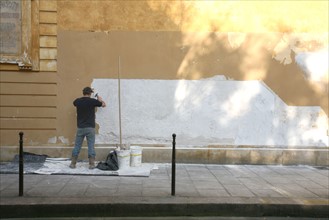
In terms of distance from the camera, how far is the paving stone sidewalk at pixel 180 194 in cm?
574

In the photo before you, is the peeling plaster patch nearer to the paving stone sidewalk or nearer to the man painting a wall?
the man painting a wall

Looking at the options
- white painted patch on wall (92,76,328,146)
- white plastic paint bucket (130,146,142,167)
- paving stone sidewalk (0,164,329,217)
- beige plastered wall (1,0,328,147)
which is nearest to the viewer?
paving stone sidewalk (0,164,329,217)

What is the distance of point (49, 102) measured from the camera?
8805mm

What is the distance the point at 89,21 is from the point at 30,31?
144 centimetres

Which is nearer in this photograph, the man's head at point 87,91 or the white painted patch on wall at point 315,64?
the man's head at point 87,91

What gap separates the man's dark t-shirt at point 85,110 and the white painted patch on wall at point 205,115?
0.82 m

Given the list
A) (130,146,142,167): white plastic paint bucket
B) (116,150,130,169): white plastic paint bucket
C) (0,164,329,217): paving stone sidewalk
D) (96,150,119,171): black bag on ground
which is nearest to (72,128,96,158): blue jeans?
(96,150,119,171): black bag on ground

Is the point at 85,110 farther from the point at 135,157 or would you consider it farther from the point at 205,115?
the point at 205,115

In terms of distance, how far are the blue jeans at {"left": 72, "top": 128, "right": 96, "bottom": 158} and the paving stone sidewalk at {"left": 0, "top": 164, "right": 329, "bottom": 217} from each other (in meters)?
0.77

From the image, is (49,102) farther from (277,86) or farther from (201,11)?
(277,86)

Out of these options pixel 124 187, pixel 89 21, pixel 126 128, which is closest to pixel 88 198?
pixel 124 187

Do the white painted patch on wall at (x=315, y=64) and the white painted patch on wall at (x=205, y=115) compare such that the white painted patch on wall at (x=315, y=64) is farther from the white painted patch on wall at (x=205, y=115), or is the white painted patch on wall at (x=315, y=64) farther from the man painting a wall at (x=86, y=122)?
the man painting a wall at (x=86, y=122)

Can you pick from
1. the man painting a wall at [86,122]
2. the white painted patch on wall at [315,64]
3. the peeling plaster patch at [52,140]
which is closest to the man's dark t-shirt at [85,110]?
the man painting a wall at [86,122]

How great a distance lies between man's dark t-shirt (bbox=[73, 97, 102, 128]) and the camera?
26.4 ft
